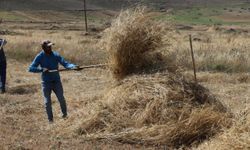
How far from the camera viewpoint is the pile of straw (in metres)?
8.84

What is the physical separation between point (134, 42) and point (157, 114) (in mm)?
1528

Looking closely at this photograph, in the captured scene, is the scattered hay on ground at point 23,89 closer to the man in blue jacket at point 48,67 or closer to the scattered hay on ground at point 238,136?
the man in blue jacket at point 48,67

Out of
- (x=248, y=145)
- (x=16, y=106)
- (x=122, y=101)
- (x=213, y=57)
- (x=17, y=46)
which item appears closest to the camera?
(x=248, y=145)

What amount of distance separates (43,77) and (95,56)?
10469 millimetres

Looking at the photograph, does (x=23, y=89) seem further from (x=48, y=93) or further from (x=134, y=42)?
(x=134, y=42)

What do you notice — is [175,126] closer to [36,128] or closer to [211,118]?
[211,118]

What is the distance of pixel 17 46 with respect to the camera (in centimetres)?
2312

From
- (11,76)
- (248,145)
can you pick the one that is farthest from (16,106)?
(248,145)

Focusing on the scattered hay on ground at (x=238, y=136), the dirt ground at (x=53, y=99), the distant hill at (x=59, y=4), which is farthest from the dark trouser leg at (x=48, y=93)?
the distant hill at (x=59, y=4)

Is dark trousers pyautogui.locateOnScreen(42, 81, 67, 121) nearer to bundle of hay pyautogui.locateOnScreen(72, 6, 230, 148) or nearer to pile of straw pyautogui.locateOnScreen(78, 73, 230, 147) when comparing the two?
bundle of hay pyautogui.locateOnScreen(72, 6, 230, 148)

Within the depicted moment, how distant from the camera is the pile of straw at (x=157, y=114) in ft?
29.0

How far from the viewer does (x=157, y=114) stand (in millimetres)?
9141

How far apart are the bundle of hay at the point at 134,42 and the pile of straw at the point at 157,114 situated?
0.30 metres

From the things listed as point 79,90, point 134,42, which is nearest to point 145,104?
point 134,42
